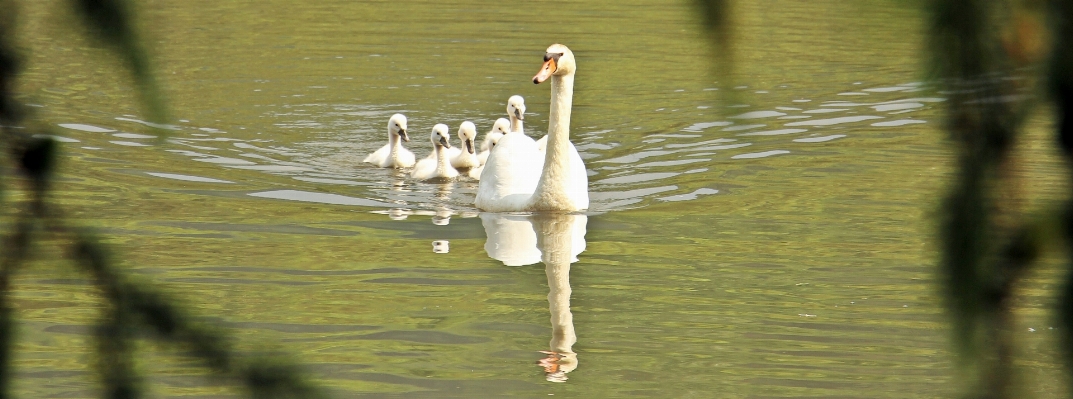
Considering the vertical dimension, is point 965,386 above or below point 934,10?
below

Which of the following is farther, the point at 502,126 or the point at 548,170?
the point at 502,126

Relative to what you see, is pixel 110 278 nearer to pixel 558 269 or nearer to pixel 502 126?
pixel 558 269

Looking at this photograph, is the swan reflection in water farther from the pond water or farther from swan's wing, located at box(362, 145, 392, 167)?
swan's wing, located at box(362, 145, 392, 167)

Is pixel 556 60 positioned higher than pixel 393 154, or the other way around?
pixel 556 60

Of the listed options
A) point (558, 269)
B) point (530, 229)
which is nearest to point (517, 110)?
point (530, 229)

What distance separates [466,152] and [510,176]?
2.01 m

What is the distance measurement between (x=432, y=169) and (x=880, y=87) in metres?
6.06

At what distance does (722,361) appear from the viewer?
6098 millimetres

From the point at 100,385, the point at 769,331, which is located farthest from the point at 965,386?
the point at 769,331

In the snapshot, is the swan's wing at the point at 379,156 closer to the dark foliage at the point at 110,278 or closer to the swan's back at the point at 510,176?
the swan's back at the point at 510,176

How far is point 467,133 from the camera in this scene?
38.1ft

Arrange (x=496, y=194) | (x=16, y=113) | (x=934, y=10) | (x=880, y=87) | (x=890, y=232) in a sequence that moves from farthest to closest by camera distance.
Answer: (x=880, y=87)
(x=496, y=194)
(x=890, y=232)
(x=16, y=113)
(x=934, y=10)

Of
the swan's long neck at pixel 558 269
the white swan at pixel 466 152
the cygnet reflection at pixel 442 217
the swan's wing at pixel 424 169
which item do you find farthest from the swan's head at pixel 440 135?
the swan's long neck at pixel 558 269

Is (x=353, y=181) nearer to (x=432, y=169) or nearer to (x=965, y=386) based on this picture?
(x=432, y=169)
